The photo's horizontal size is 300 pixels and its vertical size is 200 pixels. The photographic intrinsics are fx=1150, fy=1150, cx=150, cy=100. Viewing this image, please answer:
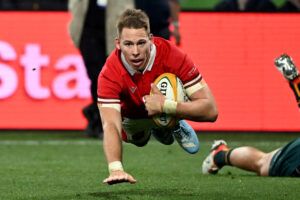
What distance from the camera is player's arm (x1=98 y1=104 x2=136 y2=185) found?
301 inches

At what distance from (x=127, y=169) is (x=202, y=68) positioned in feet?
15.2

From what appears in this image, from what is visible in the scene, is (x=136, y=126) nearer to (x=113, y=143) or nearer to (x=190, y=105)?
(x=190, y=105)

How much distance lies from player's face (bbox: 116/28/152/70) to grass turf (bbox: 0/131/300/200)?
3.23 ft

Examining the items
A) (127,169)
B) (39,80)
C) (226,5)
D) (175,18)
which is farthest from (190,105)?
(226,5)

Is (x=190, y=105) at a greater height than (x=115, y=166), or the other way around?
(x=190, y=105)

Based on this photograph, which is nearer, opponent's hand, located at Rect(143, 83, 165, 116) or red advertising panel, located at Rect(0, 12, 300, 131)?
opponent's hand, located at Rect(143, 83, 165, 116)

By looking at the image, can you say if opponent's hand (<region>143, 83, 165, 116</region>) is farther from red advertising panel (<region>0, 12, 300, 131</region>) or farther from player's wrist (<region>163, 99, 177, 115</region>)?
red advertising panel (<region>0, 12, 300, 131</region>)

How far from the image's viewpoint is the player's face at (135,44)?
816cm

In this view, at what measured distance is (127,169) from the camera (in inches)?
415

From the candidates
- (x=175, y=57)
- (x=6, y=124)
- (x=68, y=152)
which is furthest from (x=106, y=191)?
(x=6, y=124)

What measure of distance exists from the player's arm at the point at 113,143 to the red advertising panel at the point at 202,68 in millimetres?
6499

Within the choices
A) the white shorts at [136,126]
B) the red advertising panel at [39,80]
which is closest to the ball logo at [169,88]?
the white shorts at [136,126]

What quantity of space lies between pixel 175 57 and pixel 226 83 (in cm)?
648

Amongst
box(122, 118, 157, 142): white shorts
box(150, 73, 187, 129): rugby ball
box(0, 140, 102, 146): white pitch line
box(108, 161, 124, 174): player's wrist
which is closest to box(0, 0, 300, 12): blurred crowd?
box(0, 140, 102, 146): white pitch line
